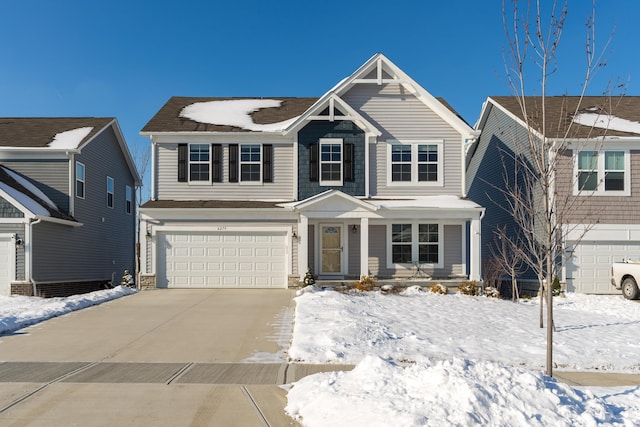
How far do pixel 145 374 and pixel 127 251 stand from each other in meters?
21.6

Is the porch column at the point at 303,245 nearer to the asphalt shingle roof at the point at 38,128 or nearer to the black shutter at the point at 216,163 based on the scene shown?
the black shutter at the point at 216,163

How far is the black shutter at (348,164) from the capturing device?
18938 millimetres

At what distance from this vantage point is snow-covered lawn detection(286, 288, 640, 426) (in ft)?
16.7

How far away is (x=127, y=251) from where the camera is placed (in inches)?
1083

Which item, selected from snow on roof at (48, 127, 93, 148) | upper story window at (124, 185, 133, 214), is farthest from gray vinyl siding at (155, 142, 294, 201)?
upper story window at (124, 185, 133, 214)

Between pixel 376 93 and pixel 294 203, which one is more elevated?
pixel 376 93

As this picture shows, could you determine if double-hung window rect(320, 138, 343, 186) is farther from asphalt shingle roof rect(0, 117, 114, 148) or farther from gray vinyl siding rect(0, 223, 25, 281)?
gray vinyl siding rect(0, 223, 25, 281)

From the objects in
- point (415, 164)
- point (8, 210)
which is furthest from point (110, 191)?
point (415, 164)

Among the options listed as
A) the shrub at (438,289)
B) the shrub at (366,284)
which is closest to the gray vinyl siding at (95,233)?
the shrub at (366,284)

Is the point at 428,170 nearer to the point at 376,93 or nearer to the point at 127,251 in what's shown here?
the point at 376,93

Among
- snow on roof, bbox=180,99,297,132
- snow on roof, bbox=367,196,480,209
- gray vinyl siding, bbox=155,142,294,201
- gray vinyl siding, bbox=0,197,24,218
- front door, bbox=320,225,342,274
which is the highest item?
snow on roof, bbox=180,99,297,132

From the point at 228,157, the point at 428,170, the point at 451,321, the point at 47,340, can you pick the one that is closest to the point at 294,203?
the point at 228,157

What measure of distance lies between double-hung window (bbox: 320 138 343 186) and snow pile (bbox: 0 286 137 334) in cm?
776

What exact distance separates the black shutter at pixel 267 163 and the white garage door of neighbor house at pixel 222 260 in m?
2.08
